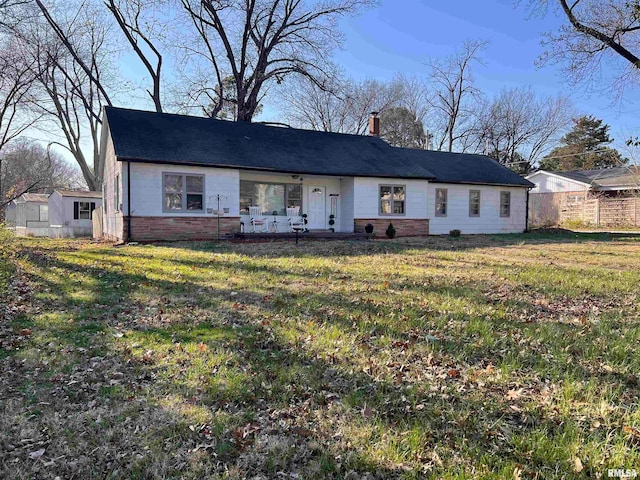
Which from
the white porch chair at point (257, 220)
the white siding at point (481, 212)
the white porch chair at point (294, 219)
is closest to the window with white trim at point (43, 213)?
the white porch chair at point (257, 220)

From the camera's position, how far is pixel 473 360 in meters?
3.67

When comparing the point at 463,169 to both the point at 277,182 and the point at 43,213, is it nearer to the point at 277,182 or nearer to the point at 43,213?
the point at 277,182

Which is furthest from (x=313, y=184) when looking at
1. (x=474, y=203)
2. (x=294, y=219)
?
(x=474, y=203)

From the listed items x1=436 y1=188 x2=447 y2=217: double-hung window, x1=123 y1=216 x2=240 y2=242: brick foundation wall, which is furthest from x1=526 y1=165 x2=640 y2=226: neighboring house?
x1=123 y1=216 x2=240 y2=242: brick foundation wall

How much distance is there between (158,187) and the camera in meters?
13.9

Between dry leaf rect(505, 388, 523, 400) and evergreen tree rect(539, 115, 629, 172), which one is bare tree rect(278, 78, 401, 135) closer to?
evergreen tree rect(539, 115, 629, 172)

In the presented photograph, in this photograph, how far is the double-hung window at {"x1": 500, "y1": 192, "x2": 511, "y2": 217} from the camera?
69.9ft

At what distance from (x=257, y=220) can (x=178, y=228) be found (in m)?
3.25

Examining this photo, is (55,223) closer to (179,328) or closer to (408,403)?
(179,328)

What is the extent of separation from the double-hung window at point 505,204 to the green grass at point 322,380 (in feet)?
51.3

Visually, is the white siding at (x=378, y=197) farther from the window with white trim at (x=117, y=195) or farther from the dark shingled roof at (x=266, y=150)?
the window with white trim at (x=117, y=195)

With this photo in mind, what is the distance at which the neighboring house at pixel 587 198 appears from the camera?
2559cm

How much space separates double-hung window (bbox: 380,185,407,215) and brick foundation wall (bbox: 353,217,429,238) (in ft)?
1.26

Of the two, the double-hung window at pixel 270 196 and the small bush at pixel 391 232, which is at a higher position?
the double-hung window at pixel 270 196
